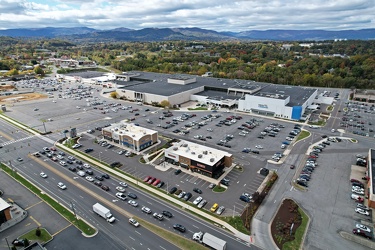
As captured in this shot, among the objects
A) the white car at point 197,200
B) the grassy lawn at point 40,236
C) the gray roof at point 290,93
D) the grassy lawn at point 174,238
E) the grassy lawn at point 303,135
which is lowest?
the grassy lawn at point 40,236

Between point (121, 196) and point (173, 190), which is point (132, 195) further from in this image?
point (173, 190)

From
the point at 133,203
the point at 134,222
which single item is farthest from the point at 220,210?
the point at 133,203

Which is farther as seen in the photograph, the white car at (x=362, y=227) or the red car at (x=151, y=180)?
the red car at (x=151, y=180)

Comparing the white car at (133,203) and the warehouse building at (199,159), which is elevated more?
the warehouse building at (199,159)

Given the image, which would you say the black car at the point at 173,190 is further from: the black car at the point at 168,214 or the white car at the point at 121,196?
the white car at the point at 121,196

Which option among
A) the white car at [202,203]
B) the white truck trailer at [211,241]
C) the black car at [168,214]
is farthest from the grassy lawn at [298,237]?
the black car at [168,214]

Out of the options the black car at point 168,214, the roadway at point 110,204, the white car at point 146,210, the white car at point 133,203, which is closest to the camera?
the roadway at point 110,204

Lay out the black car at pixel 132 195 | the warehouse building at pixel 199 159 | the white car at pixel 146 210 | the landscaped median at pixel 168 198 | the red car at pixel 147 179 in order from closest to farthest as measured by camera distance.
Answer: the landscaped median at pixel 168 198 < the white car at pixel 146 210 < the black car at pixel 132 195 < the red car at pixel 147 179 < the warehouse building at pixel 199 159
